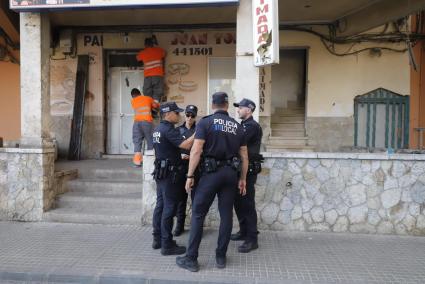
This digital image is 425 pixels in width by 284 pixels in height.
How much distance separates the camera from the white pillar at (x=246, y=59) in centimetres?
565

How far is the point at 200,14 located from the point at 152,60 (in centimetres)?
167

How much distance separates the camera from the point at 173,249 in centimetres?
467

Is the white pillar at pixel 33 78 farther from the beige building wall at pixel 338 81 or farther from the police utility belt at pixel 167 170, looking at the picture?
A: the beige building wall at pixel 338 81

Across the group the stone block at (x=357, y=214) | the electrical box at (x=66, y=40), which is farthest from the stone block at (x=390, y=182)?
the electrical box at (x=66, y=40)

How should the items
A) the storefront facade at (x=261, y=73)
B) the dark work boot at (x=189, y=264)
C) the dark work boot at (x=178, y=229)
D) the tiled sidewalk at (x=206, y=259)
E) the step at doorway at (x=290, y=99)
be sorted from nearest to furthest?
the tiled sidewalk at (x=206, y=259), the dark work boot at (x=189, y=264), the dark work boot at (x=178, y=229), the storefront facade at (x=261, y=73), the step at doorway at (x=290, y=99)

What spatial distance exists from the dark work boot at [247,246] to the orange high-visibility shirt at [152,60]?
521 cm

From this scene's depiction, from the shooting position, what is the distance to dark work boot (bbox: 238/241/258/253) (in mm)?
4746

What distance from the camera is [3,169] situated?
20.1 feet

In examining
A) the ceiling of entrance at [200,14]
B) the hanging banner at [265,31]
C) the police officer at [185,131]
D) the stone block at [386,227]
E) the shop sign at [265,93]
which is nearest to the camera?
the hanging banner at [265,31]

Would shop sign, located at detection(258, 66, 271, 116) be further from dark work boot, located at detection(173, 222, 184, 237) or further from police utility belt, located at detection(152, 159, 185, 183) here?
police utility belt, located at detection(152, 159, 185, 183)

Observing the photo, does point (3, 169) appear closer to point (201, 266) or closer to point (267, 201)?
point (201, 266)

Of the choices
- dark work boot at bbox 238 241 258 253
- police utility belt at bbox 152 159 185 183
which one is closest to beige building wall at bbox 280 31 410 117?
dark work boot at bbox 238 241 258 253

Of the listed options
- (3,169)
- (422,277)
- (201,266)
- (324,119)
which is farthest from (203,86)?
(422,277)

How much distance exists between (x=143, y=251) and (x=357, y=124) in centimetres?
629
